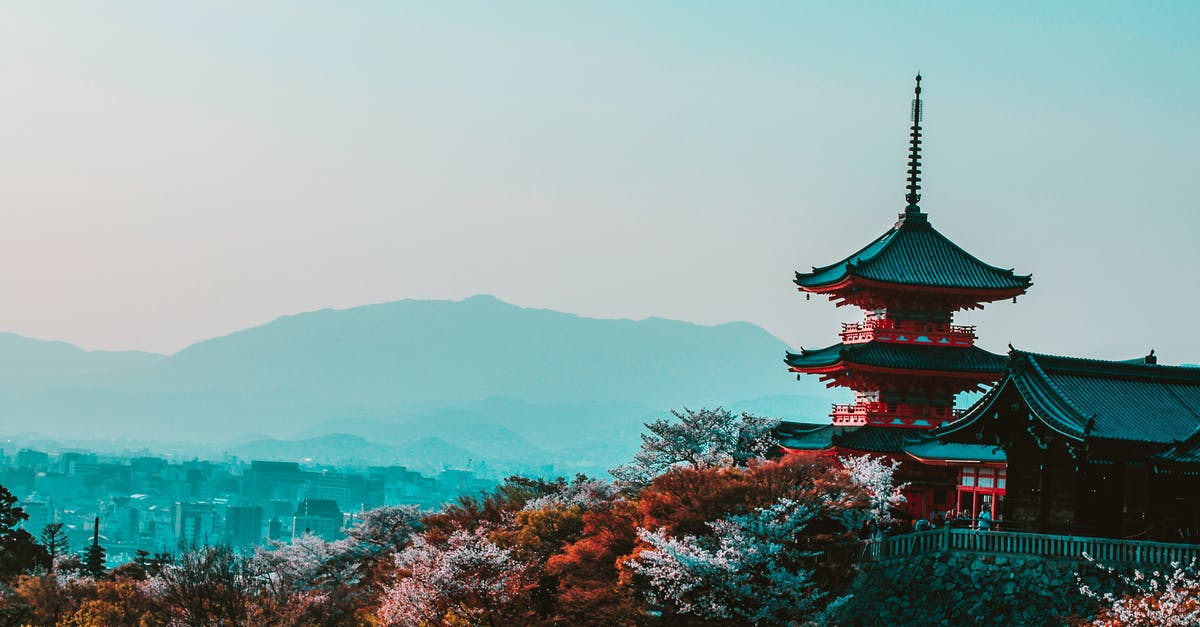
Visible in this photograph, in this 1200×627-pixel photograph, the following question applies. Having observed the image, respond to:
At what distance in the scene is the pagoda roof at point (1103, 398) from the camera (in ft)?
130

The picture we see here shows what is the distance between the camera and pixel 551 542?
174 ft

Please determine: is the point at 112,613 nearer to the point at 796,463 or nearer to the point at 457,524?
the point at 457,524

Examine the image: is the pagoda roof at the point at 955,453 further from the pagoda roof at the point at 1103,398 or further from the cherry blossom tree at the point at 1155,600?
the cherry blossom tree at the point at 1155,600

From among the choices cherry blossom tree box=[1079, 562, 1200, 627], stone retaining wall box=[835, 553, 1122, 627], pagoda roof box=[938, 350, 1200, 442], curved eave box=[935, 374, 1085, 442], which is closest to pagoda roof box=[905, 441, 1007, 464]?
A: curved eave box=[935, 374, 1085, 442]

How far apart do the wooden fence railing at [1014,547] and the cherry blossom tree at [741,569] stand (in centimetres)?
154

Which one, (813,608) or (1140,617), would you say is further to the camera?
(813,608)

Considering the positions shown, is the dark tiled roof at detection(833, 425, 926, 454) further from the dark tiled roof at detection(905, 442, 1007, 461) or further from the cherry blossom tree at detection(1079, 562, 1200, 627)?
the cherry blossom tree at detection(1079, 562, 1200, 627)

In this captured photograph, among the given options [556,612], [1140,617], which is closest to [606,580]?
[556,612]

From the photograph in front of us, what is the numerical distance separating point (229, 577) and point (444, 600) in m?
7.78

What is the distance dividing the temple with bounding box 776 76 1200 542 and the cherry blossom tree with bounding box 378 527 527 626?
38.5ft

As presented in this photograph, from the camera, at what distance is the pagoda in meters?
56.5

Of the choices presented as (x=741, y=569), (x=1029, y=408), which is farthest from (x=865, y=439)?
(x=1029, y=408)

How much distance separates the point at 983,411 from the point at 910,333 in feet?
49.4

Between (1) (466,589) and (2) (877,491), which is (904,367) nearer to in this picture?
(2) (877,491)
